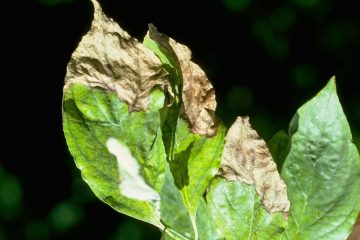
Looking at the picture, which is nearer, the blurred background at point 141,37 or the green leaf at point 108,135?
the green leaf at point 108,135

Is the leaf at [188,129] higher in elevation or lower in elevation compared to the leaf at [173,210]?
higher

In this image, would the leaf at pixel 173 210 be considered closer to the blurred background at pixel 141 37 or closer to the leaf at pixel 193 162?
the leaf at pixel 193 162

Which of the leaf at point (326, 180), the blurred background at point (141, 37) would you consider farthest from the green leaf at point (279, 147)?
the blurred background at point (141, 37)

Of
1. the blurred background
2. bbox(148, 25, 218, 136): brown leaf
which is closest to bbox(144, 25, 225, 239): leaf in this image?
bbox(148, 25, 218, 136): brown leaf

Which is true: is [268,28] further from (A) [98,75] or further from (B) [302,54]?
(A) [98,75]

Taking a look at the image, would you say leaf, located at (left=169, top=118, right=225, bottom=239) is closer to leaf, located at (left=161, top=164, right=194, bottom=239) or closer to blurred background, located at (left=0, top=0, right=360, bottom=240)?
leaf, located at (left=161, top=164, right=194, bottom=239)

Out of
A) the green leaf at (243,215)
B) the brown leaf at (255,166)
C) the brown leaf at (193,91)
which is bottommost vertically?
the green leaf at (243,215)
